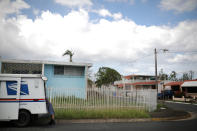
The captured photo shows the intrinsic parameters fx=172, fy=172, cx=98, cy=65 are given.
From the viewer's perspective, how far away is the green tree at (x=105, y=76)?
182 feet

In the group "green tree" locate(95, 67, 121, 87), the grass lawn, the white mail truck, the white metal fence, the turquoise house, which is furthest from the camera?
"green tree" locate(95, 67, 121, 87)

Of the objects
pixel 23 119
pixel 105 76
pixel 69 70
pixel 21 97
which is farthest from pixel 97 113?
pixel 105 76

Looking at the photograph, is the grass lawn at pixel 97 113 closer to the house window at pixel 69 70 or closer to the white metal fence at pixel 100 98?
the white metal fence at pixel 100 98

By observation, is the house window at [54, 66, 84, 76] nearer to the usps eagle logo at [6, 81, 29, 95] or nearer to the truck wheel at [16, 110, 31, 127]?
the usps eagle logo at [6, 81, 29, 95]

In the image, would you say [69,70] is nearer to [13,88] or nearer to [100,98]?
[100,98]

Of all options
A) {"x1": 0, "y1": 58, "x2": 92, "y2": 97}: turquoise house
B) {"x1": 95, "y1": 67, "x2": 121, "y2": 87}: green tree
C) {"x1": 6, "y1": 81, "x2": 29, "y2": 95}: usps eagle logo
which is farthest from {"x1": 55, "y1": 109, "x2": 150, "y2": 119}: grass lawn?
{"x1": 95, "y1": 67, "x2": 121, "y2": 87}: green tree

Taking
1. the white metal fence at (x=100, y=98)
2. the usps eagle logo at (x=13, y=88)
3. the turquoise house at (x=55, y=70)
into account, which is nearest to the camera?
the usps eagle logo at (x=13, y=88)

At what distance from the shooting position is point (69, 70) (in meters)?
19.0

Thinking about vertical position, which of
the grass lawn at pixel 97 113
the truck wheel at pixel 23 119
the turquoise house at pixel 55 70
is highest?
the turquoise house at pixel 55 70

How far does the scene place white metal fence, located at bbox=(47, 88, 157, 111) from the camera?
10258mm

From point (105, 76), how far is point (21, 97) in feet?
163

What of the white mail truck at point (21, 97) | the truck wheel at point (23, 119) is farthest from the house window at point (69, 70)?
the truck wheel at point (23, 119)

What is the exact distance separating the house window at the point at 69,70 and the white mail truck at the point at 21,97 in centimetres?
1064

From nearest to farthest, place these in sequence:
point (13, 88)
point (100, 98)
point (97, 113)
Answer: point (13, 88), point (97, 113), point (100, 98)
